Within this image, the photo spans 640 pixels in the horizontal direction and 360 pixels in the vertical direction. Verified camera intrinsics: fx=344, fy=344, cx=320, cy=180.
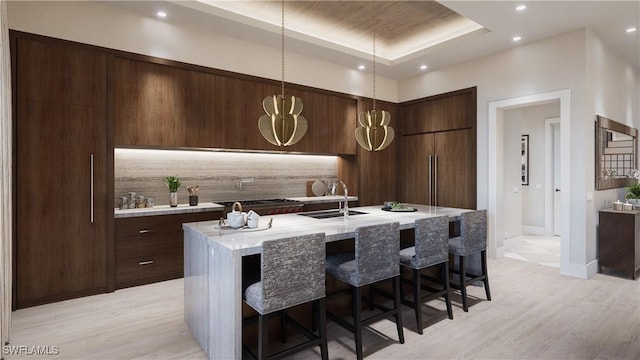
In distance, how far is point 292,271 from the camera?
2.13 meters

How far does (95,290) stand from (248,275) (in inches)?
92.3

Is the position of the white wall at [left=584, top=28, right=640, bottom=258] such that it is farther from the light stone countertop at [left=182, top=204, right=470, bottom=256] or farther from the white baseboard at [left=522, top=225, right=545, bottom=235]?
the light stone countertop at [left=182, top=204, right=470, bottom=256]

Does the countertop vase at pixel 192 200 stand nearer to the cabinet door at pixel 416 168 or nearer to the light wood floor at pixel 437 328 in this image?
the light wood floor at pixel 437 328

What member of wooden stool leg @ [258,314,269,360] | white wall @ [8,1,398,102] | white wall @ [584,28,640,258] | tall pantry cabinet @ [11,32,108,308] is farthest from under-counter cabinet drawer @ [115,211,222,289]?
white wall @ [584,28,640,258]

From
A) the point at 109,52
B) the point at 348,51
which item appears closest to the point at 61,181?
the point at 109,52

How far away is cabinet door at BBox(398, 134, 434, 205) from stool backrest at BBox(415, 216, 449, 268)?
3.04m

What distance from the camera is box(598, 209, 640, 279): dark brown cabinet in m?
4.25

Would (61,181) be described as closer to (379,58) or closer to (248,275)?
(248,275)

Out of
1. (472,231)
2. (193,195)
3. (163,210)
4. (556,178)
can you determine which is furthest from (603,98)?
(163,210)

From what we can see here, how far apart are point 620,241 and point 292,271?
4545 mm

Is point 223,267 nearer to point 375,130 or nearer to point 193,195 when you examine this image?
point 375,130

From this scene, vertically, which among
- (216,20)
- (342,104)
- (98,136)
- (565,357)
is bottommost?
(565,357)

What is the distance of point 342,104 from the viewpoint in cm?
590

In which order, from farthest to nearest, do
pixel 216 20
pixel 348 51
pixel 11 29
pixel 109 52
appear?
pixel 348 51
pixel 216 20
pixel 109 52
pixel 11 29
